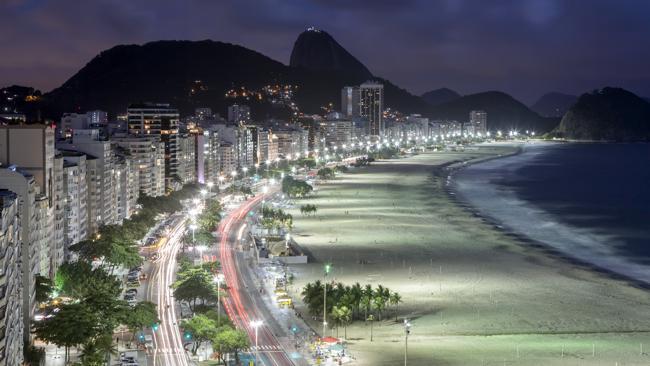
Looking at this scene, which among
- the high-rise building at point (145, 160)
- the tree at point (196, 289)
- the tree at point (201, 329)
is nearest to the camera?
the tree at point (201, 329)

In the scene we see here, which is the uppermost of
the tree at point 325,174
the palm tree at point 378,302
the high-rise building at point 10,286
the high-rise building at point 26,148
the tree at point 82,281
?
the high-rise building at point 26,148

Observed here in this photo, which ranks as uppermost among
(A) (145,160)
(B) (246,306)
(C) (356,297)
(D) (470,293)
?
(A) (145,160)

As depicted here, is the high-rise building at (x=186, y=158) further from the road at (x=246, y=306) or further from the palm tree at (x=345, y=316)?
the palm tree at (x=345, y=316)

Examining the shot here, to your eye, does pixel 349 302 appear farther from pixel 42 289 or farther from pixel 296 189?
pixel 296 189

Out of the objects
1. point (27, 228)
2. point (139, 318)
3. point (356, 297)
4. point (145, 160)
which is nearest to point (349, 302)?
point (356, 297)

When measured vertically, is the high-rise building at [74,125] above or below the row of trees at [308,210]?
above

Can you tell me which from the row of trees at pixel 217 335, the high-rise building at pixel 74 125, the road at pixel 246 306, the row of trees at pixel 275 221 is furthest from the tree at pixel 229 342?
the high-rise building at pixel 74 125

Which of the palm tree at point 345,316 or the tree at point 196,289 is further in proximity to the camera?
the tree at point 196,289
